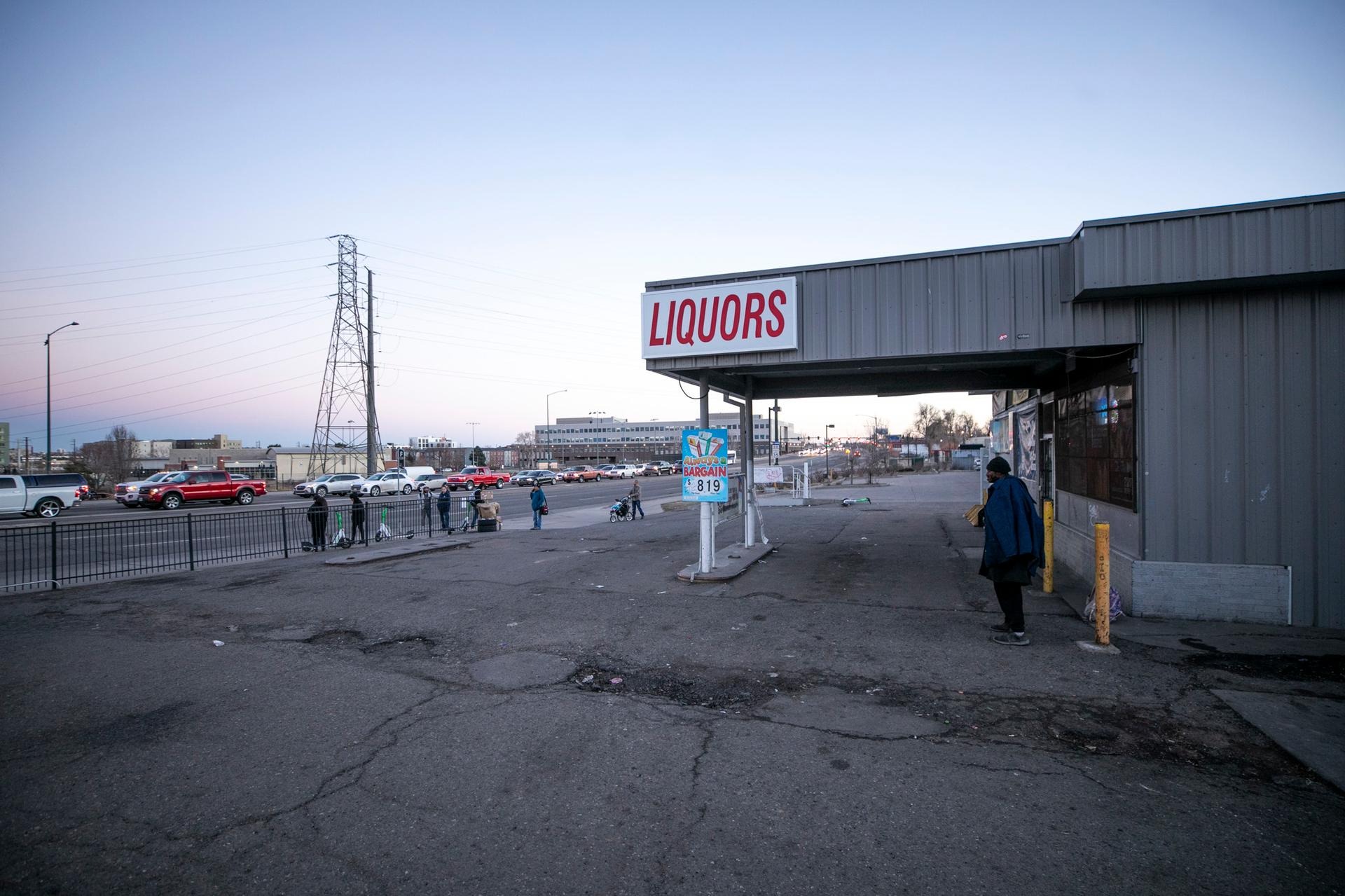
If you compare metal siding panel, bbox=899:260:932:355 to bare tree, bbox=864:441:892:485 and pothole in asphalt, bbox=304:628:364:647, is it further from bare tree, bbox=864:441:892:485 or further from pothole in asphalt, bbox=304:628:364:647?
bare tree, bbox=864:441:892:485

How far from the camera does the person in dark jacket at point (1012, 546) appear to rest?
7184mm

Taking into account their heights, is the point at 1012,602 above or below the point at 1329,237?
below

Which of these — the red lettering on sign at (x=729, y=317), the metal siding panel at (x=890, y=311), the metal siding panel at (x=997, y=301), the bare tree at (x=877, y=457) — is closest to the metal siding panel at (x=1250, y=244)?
the metal siding panel at (x=997, y=301)

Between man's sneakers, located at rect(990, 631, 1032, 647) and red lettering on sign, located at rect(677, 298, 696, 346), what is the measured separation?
6.10 metres

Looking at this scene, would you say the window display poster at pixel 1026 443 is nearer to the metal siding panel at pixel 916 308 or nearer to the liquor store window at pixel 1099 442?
the liquor store window at pixel 1099 442

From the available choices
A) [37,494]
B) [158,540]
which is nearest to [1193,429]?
[158,540]

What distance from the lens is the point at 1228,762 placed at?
177 inches

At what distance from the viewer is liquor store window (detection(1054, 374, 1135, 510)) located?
28.8 feet

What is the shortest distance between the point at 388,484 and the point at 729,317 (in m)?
37.7

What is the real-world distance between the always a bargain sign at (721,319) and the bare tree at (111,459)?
5843 centimetres

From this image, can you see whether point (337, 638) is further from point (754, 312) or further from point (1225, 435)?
point (1225, 435)

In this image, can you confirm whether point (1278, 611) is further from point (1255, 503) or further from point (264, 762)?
point (264, 762)

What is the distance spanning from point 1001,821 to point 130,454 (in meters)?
86.5

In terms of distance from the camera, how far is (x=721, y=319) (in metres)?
10.8
